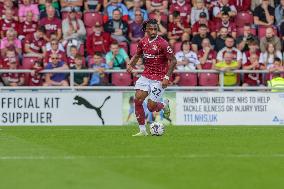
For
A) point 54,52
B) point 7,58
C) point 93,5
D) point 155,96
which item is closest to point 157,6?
point 93,5

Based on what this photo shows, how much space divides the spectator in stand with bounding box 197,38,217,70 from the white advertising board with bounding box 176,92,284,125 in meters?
1.73

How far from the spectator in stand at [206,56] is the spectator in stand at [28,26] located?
476cm

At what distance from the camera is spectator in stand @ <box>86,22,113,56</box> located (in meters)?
23.2

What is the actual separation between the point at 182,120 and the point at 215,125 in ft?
2.79

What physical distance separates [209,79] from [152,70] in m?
5.84

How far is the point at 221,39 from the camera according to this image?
77.2 feet

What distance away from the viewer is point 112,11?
24062 mm

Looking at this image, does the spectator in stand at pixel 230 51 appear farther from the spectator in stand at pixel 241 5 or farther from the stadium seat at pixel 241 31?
the spectator in stand at pixel 241 5

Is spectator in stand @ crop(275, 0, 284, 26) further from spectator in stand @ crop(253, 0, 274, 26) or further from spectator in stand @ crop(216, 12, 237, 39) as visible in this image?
spectator in stand @ crop(216, 12, 237, 39)
